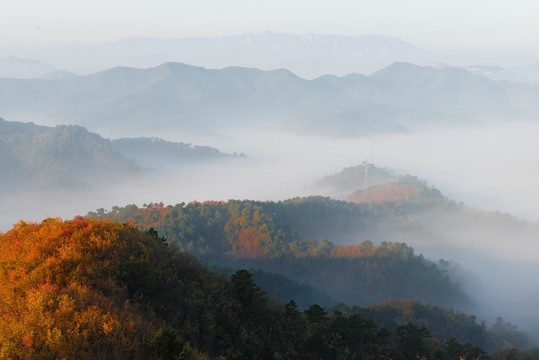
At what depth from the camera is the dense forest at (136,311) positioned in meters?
18.8

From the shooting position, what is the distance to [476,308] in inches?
5782

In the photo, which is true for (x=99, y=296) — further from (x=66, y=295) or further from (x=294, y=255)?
(x=294, y=255)

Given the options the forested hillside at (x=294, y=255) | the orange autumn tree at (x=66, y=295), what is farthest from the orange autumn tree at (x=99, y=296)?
the forested hillside at (x=294, y=255)

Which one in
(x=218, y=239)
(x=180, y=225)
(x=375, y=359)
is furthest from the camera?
(x=218, y=239)

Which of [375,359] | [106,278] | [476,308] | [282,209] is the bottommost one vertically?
[476,308]

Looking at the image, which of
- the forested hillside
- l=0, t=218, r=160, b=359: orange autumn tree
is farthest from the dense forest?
the forested hillside

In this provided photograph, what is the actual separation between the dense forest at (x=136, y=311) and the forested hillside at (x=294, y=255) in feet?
277

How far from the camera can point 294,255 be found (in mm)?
135125

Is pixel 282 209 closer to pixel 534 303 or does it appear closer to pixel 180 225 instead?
pixel 180 225

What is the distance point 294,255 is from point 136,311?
371ft

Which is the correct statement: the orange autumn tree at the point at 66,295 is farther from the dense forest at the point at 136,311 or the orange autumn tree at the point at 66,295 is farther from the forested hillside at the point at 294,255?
the forested hillside at the point at 294,255

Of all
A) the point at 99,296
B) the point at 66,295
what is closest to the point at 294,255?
the point at 99,296

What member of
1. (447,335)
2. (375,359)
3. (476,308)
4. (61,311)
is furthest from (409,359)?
(476,308)

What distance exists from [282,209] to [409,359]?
124006mm
